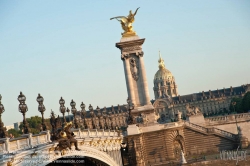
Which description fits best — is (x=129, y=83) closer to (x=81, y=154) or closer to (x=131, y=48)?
(x=131, y=48)

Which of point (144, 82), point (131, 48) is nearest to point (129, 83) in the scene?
point (144, 82)

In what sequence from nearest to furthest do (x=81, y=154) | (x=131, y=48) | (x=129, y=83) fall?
1. (x=81, y=154)
2. (x=129, y=83)
3. (x=131, y=48)

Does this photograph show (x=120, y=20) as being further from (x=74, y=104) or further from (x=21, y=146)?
(x=21, y=146)

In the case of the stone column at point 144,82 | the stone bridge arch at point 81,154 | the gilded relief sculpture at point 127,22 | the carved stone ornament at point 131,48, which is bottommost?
the stone bridge arch at point 81,154

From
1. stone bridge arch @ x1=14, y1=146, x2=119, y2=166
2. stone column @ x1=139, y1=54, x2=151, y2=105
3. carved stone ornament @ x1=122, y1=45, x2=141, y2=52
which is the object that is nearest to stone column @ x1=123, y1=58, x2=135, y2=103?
carved stone ornament @ x1=122, y1=45, x2=141, y2=52

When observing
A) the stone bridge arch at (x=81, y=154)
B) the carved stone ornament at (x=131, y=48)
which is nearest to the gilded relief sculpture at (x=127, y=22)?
the carved stone ornament at (x=131, y=48)

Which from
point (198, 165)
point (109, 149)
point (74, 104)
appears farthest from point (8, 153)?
point (198, 165)

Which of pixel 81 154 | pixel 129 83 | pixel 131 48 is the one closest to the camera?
pixel 81 154

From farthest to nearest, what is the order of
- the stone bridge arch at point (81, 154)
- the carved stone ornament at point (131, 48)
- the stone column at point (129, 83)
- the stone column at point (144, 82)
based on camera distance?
1. the carved stone ornament at point (131, 48)
2. the stone column at point (129, 83)
3. the stone column at point (144, 82)
4. the stone bridge arch at point (81, 154)

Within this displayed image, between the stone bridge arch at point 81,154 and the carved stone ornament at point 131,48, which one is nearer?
the stone bridge arch at point 81,154

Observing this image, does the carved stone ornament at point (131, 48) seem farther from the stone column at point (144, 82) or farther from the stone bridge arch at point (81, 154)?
the stone bridge arch at point (81, 154)

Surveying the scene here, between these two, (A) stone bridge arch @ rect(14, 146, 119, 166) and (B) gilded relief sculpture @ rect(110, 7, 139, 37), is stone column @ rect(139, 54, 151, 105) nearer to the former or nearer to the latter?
(B) gilded relief sculpture @ rect(110, 7, 139, 37)

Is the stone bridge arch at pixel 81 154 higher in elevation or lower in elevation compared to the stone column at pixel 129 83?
lower

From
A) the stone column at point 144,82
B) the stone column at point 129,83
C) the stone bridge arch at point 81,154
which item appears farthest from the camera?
the stone column at point 129,83
